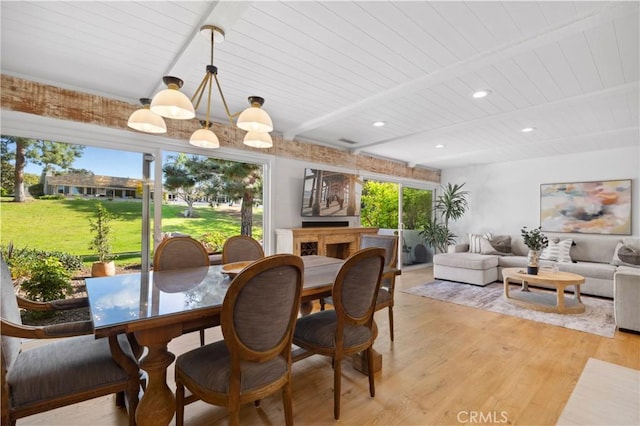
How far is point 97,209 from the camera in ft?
10.4

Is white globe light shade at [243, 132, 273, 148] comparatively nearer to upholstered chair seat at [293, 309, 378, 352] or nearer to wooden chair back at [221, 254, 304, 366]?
wooden chair back at [221, 254, 304, 366]

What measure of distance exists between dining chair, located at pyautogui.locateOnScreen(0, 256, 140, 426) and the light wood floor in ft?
1.78

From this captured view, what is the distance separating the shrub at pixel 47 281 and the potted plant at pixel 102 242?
25cm

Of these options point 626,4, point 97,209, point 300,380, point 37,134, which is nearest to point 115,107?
point 37,134

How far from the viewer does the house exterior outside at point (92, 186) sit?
294cm

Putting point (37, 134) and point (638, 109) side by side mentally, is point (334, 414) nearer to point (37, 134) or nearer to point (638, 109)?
point (37, 134)

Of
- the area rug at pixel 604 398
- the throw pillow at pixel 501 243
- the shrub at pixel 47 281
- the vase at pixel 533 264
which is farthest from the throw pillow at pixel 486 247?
the shrub at pixel 47 281

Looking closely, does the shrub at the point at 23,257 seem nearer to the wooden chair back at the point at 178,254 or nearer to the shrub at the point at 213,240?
the wooden chair back at the point at 178,254

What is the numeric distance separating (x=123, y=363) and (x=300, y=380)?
4.05 feet

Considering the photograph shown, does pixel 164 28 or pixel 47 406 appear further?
pixel 164 28

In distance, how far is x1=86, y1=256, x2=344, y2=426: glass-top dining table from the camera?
1.39 m

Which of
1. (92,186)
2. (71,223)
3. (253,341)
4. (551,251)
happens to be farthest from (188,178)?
(551,251)

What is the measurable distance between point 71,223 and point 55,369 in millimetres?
2161

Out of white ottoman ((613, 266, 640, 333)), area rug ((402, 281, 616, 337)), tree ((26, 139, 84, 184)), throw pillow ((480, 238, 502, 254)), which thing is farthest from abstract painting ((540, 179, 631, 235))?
tree ((26, 139, 84, 184))
